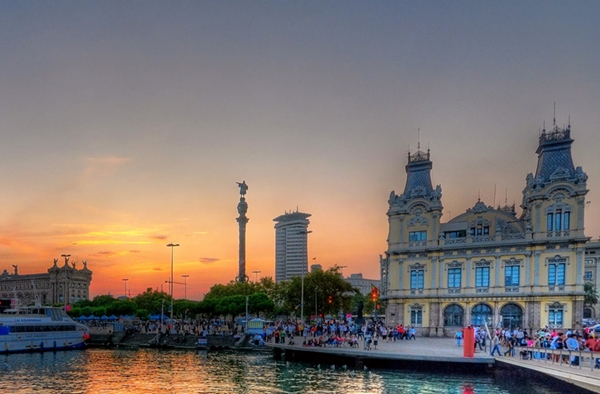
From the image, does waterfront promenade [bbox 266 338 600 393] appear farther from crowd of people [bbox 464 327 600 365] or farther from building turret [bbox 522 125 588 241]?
building turret [bbox 522 125 588 241]

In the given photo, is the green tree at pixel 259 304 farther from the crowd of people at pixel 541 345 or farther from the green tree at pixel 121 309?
the crowd of people at pixel 541 345

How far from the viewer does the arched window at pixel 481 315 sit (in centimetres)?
6103

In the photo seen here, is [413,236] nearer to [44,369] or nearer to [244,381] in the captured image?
[244,381]

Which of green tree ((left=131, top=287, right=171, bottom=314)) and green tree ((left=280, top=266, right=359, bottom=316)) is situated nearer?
green tree ((left=280, top=266, right=359, bottom=316))

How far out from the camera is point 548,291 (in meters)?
57.7

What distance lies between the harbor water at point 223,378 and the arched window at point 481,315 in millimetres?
23852

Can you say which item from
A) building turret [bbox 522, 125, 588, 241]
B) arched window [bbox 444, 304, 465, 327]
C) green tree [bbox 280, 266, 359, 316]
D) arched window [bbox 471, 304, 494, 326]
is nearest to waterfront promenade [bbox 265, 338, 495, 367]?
arched window [bbox 471, 304, 494, 326]

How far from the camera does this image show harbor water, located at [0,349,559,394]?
1391 inches

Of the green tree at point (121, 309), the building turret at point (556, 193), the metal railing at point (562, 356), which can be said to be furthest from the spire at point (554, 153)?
the green tree at point (121, 309)

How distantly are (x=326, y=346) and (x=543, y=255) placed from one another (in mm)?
26780

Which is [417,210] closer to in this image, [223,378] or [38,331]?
[223,378]

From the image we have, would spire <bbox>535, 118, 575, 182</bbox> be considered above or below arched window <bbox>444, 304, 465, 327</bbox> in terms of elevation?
above

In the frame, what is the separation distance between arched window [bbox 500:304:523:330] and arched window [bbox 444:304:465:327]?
4545 millimetres

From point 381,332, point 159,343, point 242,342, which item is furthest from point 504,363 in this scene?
point 159,343
